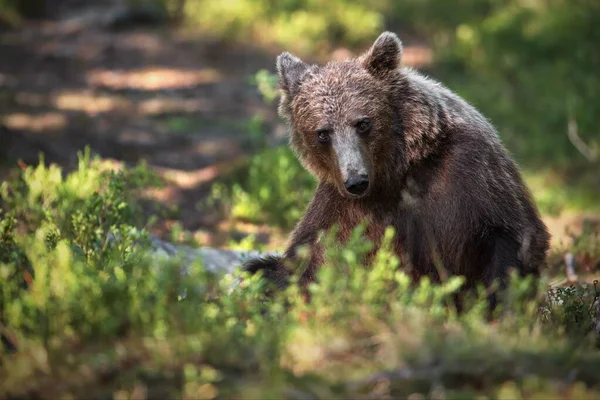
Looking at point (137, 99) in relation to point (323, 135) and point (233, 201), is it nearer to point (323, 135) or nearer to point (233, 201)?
point (233, 201)

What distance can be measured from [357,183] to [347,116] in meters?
0.50

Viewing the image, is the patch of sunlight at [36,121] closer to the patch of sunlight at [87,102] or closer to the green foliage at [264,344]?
the patch of sunlight at [87,102]

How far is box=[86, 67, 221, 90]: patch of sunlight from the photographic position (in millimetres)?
14172

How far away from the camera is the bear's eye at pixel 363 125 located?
521cm

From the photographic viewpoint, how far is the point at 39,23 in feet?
56.6

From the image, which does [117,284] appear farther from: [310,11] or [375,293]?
[310,11]

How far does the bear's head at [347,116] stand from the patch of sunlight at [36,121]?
248 inches

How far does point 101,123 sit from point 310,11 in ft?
17.9

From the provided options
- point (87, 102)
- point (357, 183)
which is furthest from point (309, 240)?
point (87, 102)

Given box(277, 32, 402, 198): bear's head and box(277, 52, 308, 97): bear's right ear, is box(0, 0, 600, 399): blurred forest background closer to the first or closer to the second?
box(277, 32, 402, 198): bear's head

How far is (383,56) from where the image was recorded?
5.46 m

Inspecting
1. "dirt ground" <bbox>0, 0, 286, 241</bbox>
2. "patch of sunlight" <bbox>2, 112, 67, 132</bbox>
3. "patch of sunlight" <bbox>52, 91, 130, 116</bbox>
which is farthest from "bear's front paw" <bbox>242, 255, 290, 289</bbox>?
"patch of sunlight" <bbox>52, 91, 130, 116</bbox>

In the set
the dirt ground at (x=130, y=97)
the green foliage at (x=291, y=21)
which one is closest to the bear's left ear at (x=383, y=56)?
the dirt ground at (x=130, y=97)

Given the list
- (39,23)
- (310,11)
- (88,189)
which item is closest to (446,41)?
(310,11)
